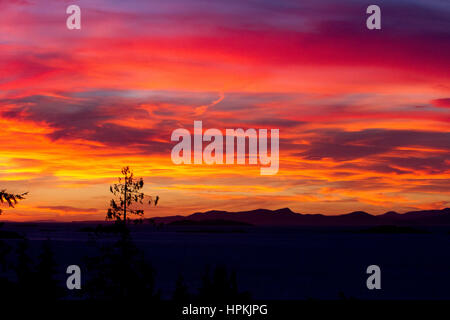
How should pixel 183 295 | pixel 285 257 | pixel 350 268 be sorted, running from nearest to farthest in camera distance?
pixel 183 295, pixel 350 268, pixel 285 257

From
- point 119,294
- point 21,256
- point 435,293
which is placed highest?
point 21,256

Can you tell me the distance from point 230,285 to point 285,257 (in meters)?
141

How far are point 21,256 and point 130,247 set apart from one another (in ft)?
18.2

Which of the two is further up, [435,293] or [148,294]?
[148,294]

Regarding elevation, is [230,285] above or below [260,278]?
above

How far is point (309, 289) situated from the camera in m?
98.1

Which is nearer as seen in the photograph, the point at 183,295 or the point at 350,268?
the point at 183,295
